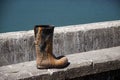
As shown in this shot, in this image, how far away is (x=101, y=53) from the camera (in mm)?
3449

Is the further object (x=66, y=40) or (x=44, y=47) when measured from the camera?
(x=66, y=40)

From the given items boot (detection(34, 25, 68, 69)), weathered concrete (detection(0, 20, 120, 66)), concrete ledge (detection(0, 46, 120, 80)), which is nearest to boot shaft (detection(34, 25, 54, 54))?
boot (detection(34, 25, 68, 69))

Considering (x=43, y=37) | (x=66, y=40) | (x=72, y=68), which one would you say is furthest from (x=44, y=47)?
(x=66, y=40)

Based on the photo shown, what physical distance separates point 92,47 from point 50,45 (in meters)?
1.74

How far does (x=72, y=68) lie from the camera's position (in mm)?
2896

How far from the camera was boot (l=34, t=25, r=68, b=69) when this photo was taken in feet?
9.16

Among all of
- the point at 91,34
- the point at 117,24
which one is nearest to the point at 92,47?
the point at 91,34

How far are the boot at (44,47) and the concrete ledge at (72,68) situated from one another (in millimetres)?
70

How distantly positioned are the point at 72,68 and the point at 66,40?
4.47 ft

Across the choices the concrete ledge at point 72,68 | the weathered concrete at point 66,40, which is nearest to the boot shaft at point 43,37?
the concrete ledge at point 72,68

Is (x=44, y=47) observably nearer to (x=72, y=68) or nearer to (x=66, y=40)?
(x=72, y=68)

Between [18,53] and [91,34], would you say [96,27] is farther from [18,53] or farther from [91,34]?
[18,53]

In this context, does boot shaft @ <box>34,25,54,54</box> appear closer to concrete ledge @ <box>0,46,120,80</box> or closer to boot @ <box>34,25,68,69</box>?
boot @ <box>34,25,68,69</box>

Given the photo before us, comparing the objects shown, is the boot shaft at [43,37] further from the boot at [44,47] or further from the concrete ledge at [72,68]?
the concrete ledge at [72,68]
